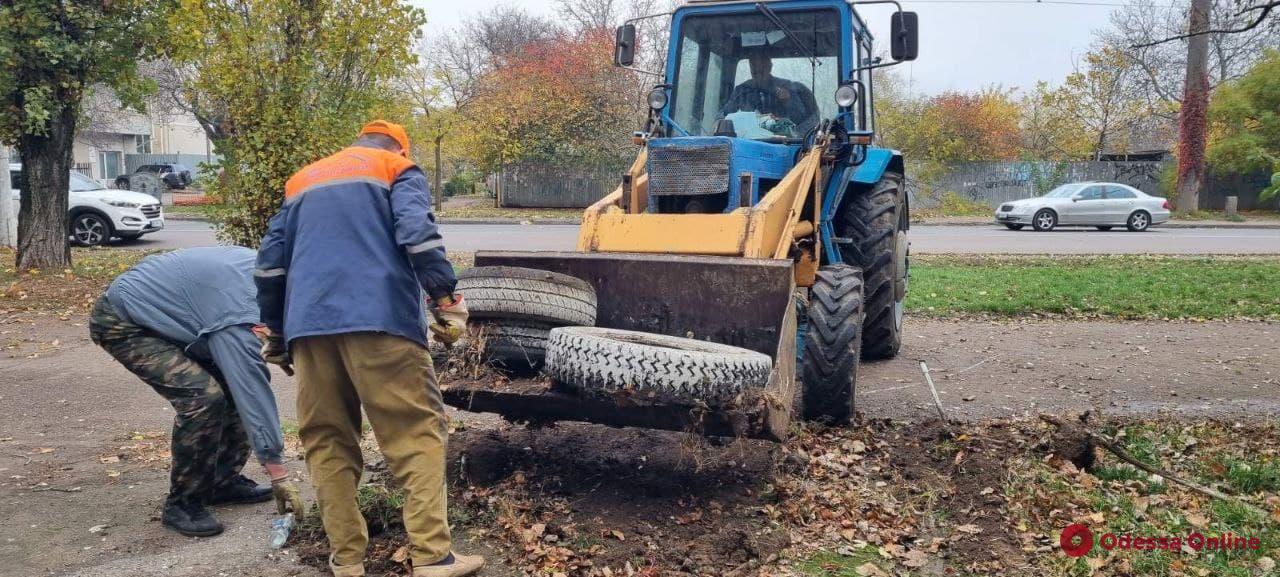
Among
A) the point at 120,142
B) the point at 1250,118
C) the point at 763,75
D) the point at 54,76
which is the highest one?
the point at 120,142

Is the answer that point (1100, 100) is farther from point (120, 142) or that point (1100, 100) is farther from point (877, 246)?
point (120, 142)

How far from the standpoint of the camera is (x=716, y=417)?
415 centimetres

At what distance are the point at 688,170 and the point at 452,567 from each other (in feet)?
10.3

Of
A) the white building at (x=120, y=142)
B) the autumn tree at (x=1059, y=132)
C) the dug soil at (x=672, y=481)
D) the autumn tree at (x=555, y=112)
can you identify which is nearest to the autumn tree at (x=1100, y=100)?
the autumn tree at (x=1059, y=132)

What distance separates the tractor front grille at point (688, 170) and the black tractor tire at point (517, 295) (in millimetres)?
1671

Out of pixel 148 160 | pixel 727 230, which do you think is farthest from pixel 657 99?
pixel 148 160

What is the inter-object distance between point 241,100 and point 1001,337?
320 inches

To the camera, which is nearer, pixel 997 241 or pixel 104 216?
pixel 104 216

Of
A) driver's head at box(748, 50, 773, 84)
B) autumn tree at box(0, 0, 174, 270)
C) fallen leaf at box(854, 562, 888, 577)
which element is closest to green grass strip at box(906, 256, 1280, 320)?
driver's head at box(748, 50, 773, 84)

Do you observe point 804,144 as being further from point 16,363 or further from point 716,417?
point 16,363

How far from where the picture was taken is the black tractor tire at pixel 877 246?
7.07 m

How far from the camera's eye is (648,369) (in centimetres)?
409

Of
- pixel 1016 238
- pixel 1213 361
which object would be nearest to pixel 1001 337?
pixel 1213 361

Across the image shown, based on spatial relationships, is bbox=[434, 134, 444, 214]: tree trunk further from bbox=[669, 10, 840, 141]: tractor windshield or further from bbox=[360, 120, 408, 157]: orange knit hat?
bbox=[360, 120, 408, 157]: orange knit hat
